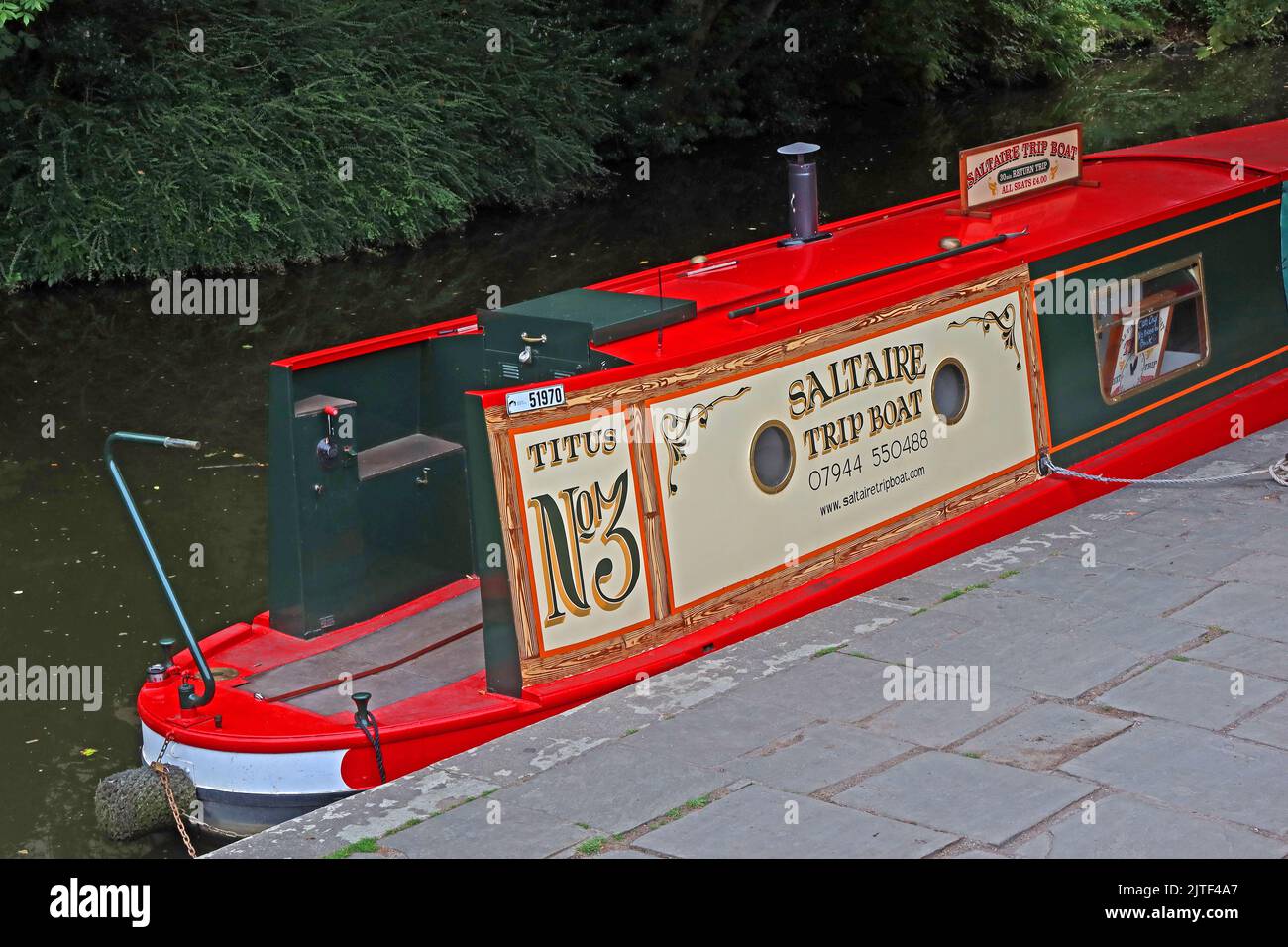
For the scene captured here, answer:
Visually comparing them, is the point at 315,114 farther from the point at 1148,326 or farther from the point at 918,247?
the point at 1148,326

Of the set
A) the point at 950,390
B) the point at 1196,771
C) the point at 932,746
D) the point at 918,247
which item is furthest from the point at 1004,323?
the point at 1196,771

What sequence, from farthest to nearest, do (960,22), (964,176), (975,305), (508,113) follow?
(960,22) → (508,113) → (964,176) → (975,305)

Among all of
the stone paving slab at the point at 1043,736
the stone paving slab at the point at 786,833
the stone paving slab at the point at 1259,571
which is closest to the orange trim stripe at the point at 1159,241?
the stone paving slab at the point at 1259,571

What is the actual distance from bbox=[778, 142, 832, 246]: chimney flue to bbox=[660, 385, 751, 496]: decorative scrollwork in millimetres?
2032

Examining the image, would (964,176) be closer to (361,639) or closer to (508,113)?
(361,639)

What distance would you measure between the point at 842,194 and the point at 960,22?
37.0 feet

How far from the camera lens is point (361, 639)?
7.64 meters

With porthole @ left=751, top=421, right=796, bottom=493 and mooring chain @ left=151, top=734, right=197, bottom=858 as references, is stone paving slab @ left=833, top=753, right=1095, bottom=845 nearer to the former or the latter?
porthole @ left=751, top=421, right=796, bottom=493

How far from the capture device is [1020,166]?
9.42 metres

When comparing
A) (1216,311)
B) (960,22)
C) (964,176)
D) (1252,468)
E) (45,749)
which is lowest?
(45,749)

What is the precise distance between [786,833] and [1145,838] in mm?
1132

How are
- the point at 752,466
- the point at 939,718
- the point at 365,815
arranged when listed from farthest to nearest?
the point at 752,466 → the point at 939,718 → the point at 365,815
